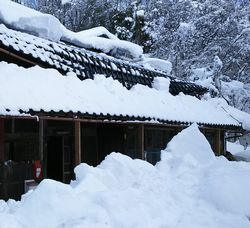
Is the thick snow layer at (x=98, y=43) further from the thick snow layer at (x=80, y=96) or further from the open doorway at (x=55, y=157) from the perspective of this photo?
the open doorway at (x=55, y=157)

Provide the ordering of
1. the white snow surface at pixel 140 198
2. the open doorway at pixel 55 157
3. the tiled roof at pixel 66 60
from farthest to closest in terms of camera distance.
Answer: the open doorway at pixel 55 157, the tiled roof at pixel 66 60, the white snow surface at pixel 140 198

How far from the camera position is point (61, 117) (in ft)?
25.8

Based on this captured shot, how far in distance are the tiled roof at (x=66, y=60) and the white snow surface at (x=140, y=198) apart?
382 cm

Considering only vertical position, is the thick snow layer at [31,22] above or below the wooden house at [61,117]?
above

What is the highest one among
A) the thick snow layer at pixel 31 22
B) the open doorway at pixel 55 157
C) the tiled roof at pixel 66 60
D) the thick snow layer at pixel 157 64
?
the thick snow layer at pixel 31 22

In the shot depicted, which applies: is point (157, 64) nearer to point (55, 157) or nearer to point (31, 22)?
point (31, 22)

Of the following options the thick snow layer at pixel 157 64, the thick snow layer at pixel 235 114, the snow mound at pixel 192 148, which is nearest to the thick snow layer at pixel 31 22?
the snow mound at pixel 192 148

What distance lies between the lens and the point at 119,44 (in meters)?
15.6

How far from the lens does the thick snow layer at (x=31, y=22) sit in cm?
1101

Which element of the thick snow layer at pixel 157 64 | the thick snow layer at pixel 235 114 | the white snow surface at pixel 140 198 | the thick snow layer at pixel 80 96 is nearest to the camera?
the white snow surface at pixel 140 198

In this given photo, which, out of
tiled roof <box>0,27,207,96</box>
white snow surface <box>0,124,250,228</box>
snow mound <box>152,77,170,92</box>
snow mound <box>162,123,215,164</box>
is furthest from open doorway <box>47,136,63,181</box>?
snow mound <box>152,77,170,92</box>

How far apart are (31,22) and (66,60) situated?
1813 mm

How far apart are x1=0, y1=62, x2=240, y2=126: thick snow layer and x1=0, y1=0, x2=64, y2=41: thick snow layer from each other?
2.25 m

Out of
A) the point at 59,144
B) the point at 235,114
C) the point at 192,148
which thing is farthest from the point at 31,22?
the point at 235,114
